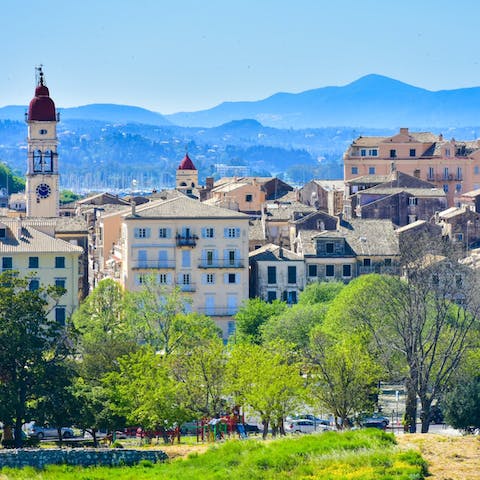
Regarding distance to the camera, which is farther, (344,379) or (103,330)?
(103,330)

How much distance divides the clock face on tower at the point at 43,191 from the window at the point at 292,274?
38.4 metres

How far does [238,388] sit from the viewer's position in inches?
2547

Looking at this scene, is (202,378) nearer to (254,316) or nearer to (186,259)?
(254,316)

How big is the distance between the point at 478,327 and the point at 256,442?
95.7 ft

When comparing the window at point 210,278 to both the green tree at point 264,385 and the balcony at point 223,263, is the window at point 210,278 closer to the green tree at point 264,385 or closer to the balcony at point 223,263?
the balcony at point 223,263

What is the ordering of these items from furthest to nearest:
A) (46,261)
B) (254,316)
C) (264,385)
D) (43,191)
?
(43,191)
(46,261)
(254,316)
(264,385)

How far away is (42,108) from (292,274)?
4213cm

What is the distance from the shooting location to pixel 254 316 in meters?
90.9

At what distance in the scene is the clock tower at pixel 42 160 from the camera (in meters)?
134

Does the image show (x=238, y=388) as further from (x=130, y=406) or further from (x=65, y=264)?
(x=65, y=264)

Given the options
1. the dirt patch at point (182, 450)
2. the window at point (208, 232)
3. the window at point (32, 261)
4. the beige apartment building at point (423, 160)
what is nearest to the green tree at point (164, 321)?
the window at point (32, 261)

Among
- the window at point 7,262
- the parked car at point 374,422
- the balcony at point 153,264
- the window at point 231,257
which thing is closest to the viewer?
the parked car at point 374,422

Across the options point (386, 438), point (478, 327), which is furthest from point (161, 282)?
point (386, 438)

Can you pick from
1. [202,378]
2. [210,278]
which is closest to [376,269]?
[210,278]
